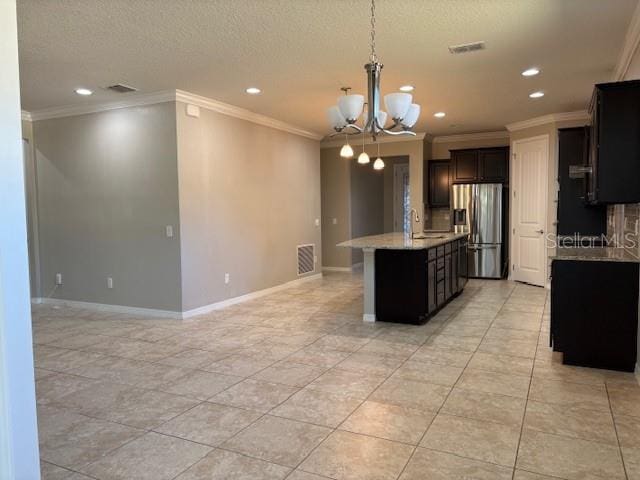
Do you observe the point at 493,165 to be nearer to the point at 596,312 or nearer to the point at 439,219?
the point at 439,219

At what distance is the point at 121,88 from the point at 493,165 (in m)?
6.26

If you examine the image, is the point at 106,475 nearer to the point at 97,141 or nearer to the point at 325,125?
the point at 97,141

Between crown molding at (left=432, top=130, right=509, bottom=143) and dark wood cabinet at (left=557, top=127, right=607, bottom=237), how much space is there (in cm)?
361

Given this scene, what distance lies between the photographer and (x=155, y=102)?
5.40 meters

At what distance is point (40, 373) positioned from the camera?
366 centimetres

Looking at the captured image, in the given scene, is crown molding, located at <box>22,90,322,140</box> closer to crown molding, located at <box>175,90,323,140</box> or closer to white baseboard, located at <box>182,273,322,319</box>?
crown molding, located at <box>175,90,323,140</box>

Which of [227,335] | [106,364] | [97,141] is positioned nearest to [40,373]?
[106,364]

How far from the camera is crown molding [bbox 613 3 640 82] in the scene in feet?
10.8

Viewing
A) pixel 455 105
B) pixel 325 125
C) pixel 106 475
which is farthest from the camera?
pixel 325 125

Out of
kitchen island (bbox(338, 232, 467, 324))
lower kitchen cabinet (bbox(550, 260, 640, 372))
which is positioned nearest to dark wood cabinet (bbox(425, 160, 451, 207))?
kitchen island (bbox(338, 232, 467, 324))

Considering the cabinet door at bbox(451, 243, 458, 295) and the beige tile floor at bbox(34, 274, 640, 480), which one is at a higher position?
the cabinet door at bbox(451, 243, 458, 295)

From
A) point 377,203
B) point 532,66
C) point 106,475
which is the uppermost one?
point 532,66

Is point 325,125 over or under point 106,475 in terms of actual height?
over

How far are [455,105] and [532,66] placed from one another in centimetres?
174
